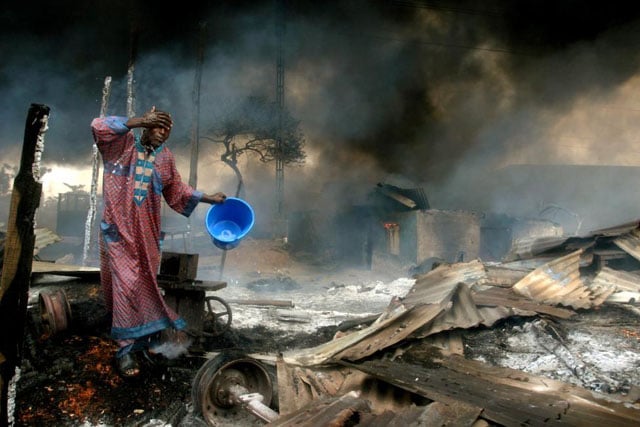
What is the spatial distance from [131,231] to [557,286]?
17.4ft

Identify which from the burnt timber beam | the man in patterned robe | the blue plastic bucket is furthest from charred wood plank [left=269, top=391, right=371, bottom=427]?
the blue plastic bucket

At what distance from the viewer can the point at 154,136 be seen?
3.36m

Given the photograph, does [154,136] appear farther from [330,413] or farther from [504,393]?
[504,393]

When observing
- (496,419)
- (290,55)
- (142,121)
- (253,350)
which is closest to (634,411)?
(496,419)

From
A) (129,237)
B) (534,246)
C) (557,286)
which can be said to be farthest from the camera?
(534,246)

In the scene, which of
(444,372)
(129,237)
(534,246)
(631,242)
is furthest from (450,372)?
(534,246)

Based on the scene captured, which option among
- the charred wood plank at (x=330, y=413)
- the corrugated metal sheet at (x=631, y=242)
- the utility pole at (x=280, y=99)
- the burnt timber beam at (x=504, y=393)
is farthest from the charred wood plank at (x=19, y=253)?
the utility pole at (x=280, y=99)

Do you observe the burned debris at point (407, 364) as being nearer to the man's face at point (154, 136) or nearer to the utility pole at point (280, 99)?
the man's face at point (154, 136)

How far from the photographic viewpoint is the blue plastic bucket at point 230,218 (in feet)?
13.1

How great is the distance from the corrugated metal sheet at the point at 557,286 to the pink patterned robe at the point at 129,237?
4.37 m

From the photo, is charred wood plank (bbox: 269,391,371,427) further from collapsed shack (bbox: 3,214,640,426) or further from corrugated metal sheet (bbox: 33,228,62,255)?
corrugated metal sheet (bbox: 33,228,62,255)

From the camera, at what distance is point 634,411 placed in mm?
2270

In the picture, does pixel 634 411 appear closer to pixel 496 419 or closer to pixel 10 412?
pixel 496 419

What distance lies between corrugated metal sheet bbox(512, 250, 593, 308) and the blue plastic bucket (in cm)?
368
